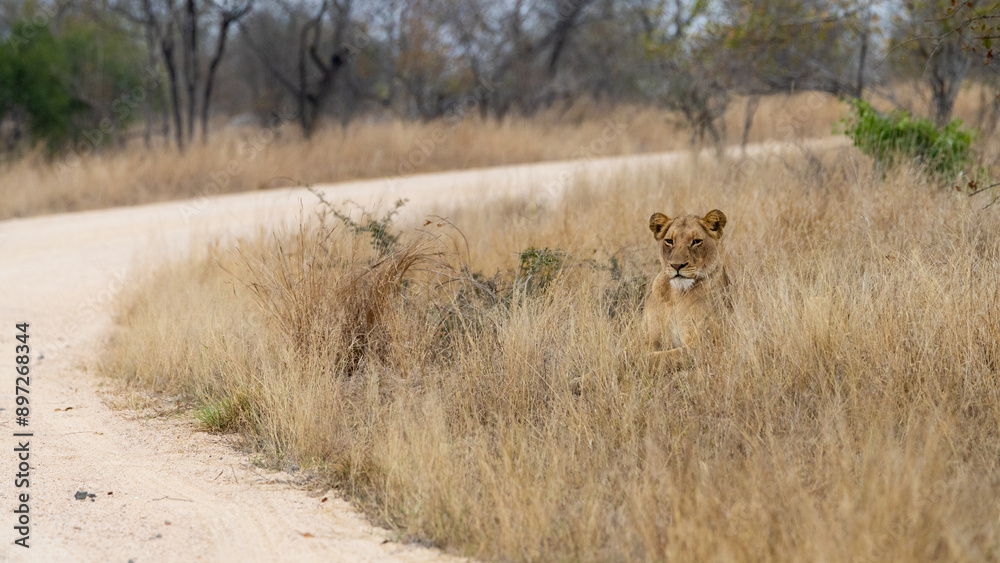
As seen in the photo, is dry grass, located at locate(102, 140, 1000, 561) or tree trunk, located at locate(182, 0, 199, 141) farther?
tree trunk, located at locate(182, 0, 199, 141)

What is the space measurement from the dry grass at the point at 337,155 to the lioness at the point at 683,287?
7.65 meters

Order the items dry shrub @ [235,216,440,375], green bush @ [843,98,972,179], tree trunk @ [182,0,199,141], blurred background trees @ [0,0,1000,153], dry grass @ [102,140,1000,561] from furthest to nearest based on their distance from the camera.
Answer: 1. tree trunk @ [182,0,199,141]
2. blurred background trees @ [0,0,1000,153]
3. green bush @ [843,98,972,179]
4. dry shrub @ [235,216,440,375]
5. dry grass @ [102,140,1000,561]

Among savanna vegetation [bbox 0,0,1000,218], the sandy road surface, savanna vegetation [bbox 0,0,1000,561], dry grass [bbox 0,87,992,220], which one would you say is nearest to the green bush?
savanna vegetation [bbox 0,0,1000,561]

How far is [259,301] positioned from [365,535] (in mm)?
2494

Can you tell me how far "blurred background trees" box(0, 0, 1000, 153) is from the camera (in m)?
12.0

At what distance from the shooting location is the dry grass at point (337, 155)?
44.8ft

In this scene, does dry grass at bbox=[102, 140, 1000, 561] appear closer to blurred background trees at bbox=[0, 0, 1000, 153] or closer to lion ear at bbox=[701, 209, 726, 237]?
lion ear at bbox=[701, 209, 726, 237]

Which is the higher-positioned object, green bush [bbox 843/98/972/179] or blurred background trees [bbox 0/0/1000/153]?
blurred background trees [bbox 0/0/1000/153]

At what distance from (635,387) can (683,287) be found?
2.11 ft

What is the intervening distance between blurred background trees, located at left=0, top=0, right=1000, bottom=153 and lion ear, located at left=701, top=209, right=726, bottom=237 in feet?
14.2

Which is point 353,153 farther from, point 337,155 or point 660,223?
point 660,223

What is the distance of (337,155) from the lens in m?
16.1

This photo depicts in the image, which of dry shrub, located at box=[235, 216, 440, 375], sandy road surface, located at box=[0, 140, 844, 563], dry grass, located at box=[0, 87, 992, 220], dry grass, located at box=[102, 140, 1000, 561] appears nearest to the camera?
dry grass, located at box=[102, 140, 1000, 561]

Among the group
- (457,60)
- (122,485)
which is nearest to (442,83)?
(457,60)
